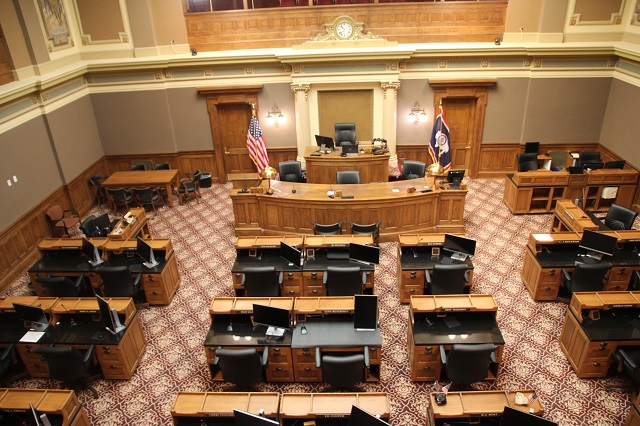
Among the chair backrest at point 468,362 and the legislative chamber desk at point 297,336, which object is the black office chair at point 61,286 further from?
the chair backrest at point 468,362

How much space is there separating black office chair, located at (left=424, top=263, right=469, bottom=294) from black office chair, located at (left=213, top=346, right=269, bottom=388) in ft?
11.8

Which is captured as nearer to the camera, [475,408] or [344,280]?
[475,408]

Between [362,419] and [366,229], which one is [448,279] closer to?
[366,229]

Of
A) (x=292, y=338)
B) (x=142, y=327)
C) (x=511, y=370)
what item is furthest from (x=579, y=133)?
(x=142, y=327)

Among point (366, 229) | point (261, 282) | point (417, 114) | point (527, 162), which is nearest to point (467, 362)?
point (261, 282)

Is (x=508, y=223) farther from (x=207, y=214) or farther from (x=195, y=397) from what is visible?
(x=195, y=397)

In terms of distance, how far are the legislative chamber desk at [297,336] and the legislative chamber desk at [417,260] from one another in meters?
1.87

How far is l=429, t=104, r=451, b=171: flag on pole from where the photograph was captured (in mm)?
14070

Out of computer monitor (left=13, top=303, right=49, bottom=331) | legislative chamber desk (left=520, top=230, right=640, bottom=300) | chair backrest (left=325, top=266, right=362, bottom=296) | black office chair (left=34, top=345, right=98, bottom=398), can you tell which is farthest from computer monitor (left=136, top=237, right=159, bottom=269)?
legislative chamber desk (left=520, top=230, right=640, bottom=300)

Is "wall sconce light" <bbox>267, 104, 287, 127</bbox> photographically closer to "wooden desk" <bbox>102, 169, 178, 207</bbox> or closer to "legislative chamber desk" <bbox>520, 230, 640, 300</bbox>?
"wooden desk" <bbox>102, 169, 178, 207</bbox>

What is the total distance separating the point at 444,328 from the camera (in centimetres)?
802

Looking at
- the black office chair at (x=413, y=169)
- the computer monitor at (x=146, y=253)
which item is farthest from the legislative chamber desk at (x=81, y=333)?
the black office chair at (x=413, y=169)

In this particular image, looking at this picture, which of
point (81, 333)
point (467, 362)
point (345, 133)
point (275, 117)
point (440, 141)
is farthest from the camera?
point (275, 117)

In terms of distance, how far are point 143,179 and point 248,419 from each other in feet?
35.2
